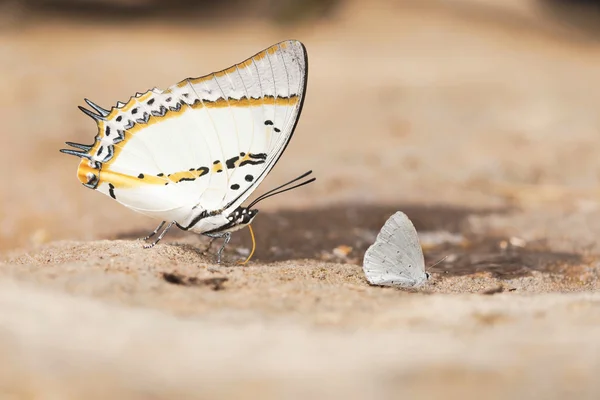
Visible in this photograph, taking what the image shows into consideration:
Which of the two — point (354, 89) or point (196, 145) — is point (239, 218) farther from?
point (354, 89)

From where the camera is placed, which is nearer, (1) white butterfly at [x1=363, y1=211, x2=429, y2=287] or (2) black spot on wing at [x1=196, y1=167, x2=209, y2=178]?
(1) white butterfly at [x1=363, y1=211, x2=429, y2=287]

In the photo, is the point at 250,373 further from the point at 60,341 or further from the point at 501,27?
the point at 501,27

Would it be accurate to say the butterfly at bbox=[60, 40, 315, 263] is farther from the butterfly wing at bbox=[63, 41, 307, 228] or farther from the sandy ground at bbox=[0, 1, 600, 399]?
the sandy ground at bbox=[0, 1, 600, 399]

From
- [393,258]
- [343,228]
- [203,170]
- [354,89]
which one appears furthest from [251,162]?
[354,89]

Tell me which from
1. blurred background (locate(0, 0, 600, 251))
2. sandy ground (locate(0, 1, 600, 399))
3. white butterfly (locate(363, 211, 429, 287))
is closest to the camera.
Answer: sandy ground (locate(0, 1, 600, 399))

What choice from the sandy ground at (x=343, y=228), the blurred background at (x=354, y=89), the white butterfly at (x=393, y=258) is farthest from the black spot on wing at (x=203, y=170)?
the blurred background at (x=354, y=89)

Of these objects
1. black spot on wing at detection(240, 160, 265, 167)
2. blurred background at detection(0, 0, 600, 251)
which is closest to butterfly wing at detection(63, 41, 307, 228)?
black spot on wing at detection(240, 160, 265, 167)

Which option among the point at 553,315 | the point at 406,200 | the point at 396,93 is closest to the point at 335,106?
the point at 396,93
